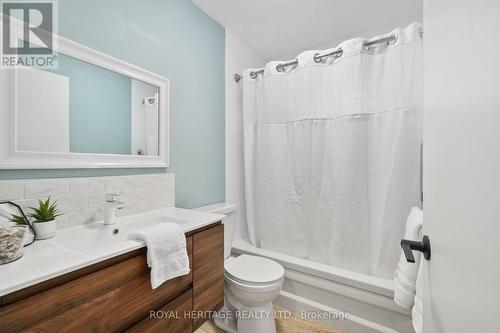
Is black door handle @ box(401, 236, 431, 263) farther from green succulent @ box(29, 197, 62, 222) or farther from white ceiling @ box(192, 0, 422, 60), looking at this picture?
white ceiling @ box(192, 0, 422, 60)

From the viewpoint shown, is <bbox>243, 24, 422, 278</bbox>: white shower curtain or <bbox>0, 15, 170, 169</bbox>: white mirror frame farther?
<bbox>243, 24, 422, 278</bbox>: white shower curtain

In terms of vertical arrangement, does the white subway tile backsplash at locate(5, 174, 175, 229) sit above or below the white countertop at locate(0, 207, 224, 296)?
above

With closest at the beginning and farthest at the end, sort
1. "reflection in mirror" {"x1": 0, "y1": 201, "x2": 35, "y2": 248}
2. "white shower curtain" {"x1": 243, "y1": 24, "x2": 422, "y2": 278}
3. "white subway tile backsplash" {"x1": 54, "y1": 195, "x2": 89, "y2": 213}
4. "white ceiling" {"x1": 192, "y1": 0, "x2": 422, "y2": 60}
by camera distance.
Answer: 1. "reflection in mirror" {"x1": 0, "y1": 201, "x2": 35, "y2": 248}
2. "white subway tile backsplash" {"x1": 54, "y1": 195, "x2": 89, "y2": 213}
3. "white shower curtain" {"x1": 243, "y1": 24, "x2": 422, "y2": 278}
4. "white ceiling" {"x1": 192, "y1": 0, "x2": 422, "y2": 60}

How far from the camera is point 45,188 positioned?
3.20 feet

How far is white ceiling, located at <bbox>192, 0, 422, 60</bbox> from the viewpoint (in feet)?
5.50

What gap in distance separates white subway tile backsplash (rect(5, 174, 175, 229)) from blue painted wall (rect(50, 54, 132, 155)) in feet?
0.58

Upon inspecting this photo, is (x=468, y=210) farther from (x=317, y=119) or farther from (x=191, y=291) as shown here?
(x=317, y=119)

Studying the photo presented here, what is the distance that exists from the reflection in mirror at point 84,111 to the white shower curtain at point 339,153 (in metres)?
0.99

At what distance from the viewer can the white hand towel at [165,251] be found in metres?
0.88

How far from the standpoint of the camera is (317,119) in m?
1.82

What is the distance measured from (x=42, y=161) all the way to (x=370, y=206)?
197 centimetres

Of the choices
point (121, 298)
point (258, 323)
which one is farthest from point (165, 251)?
point (258, 323)

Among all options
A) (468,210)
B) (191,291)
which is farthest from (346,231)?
(468,210)

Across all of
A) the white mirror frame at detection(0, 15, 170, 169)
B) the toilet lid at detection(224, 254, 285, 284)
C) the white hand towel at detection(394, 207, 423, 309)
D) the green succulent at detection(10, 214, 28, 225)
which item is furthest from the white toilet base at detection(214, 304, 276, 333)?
the green succulent at detection(10, 214, 28, 225)
